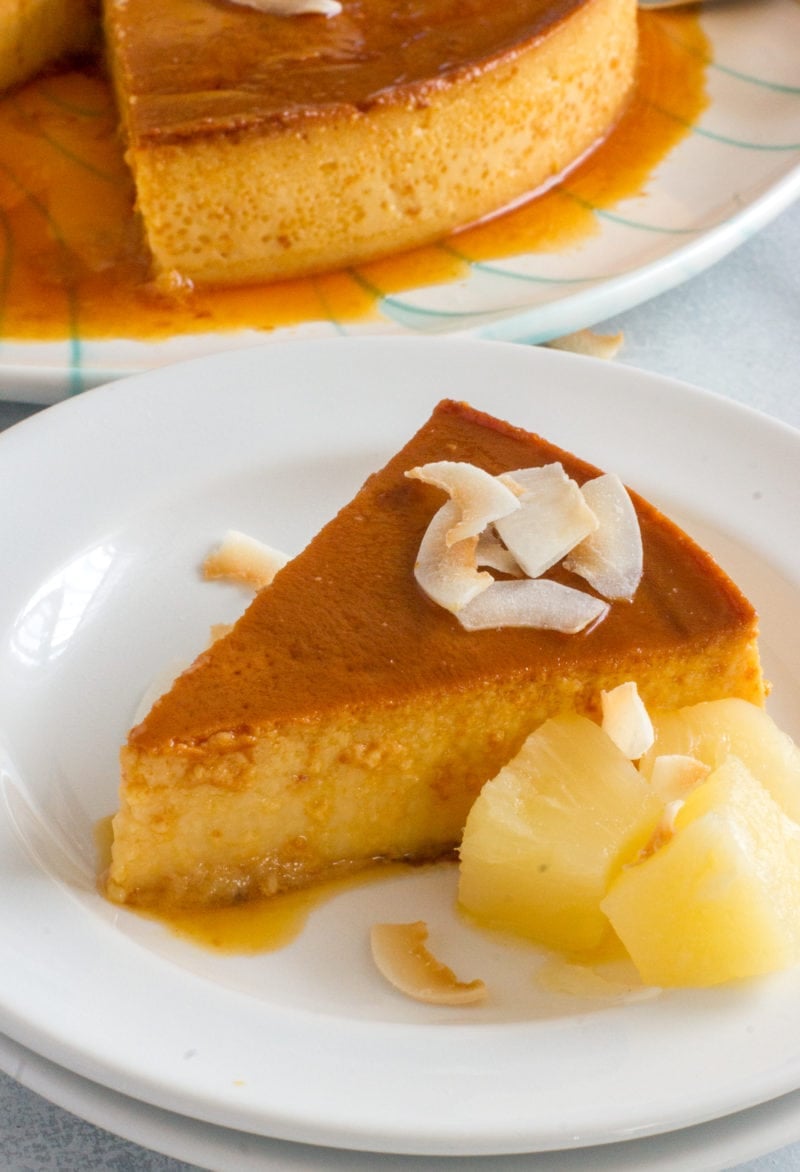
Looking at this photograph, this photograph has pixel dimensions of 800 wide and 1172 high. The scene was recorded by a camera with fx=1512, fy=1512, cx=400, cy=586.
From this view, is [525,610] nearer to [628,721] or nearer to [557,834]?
[628,721]

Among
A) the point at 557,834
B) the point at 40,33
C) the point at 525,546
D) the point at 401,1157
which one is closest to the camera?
the point at 401,1157

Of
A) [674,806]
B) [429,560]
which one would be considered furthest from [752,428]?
[674,806]

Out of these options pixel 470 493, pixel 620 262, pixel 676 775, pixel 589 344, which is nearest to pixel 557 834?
pixel 676 775

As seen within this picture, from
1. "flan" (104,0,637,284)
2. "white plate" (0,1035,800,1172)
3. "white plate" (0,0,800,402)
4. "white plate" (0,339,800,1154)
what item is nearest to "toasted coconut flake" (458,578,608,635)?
"white plate" (0,339,800,1154)

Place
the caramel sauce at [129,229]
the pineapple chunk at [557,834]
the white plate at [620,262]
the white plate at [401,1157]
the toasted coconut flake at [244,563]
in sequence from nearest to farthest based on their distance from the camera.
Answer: the white plate at [401,1157] → the pineapple chunk at [557,834] → the toasted coconut flake at [244,563] → the white plate at [620,262] → the caramel sauce at [129,229]

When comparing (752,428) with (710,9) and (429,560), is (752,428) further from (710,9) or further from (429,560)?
(710,9)

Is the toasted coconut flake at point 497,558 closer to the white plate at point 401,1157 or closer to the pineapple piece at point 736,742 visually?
the pineapple piece at point 736,742

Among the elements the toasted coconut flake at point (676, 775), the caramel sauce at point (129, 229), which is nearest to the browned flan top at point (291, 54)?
the caramel sauce at point (129, 229)
